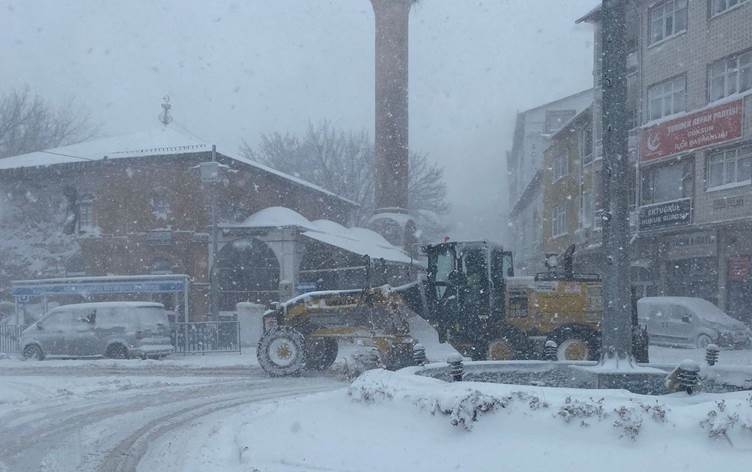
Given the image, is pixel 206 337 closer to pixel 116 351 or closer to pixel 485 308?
pixel 116 351

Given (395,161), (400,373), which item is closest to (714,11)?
(395,161)

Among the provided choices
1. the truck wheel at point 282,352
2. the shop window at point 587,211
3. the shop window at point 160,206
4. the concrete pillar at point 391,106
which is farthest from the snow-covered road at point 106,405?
the concrete pillar at point 391,106

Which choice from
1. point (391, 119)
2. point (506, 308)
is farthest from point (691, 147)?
point (391, 119)

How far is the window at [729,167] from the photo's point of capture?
24.5 metres

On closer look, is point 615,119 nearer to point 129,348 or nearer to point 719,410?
point 719,410

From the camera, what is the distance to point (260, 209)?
123ft

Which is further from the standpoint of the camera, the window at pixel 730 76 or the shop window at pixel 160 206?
the shop window at pixel 160 206

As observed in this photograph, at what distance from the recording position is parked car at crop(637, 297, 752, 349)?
76.0 feet

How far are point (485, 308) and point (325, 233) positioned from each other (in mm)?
17964

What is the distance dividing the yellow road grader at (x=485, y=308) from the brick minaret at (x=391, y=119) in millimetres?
23489

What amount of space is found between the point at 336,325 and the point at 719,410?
12518mm

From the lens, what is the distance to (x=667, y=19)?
1120 inches

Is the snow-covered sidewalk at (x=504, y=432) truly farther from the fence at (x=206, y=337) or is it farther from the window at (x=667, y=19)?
the window at (x=667, y=19)

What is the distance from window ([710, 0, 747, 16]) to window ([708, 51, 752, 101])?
5.10 feet
